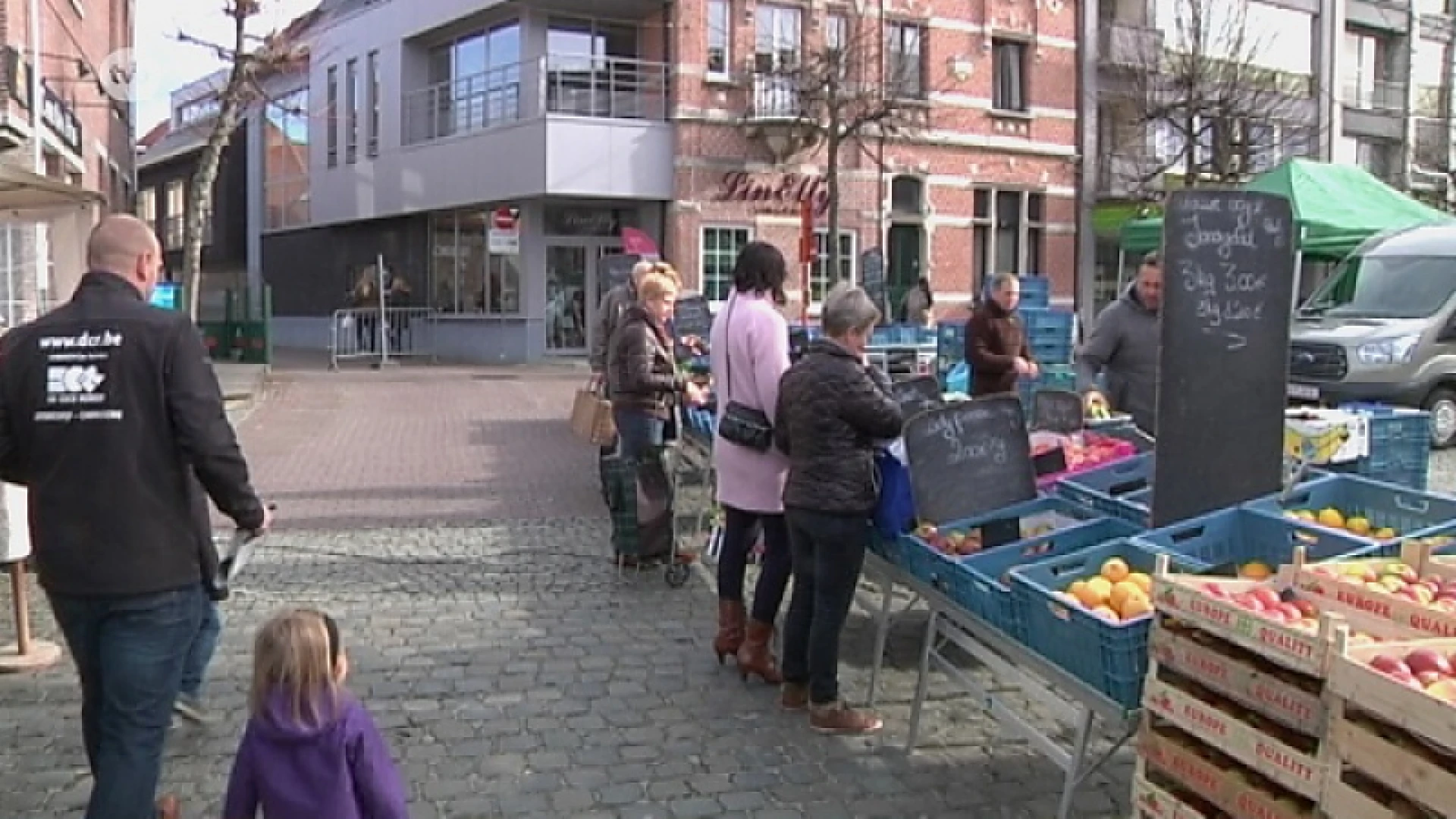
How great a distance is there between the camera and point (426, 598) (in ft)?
23.7

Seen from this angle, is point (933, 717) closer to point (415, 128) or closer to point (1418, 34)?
point (415, 128)

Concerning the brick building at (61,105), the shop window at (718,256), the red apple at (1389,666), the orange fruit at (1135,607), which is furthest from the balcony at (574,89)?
the red apple at (1389,666)

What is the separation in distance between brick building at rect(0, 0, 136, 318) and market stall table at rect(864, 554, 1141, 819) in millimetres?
8108

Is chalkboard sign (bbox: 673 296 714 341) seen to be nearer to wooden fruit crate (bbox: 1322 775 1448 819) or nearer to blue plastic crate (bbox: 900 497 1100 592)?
blue plastic crate (bbox: 900 497 1100 592)

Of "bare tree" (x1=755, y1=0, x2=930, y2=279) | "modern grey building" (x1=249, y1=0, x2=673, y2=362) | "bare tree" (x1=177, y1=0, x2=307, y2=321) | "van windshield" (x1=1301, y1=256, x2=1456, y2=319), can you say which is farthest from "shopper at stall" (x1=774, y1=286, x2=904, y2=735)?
"bare tree" (x1=755, y1=0, x2=930, y2=279)

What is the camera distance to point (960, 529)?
16.7ft

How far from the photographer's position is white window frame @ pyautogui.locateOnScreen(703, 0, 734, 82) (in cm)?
2561

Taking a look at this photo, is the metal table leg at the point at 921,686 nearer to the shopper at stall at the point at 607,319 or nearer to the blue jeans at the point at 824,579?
the blue jeans at the point at 824,579

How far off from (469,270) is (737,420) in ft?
78.4

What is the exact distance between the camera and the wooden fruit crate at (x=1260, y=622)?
325cm

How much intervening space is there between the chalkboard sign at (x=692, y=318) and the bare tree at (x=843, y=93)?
12.2 m

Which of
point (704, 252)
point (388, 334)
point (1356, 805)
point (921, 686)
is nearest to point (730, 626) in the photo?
point (921, 686)

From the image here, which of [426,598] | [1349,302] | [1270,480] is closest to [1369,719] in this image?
[1270,480]

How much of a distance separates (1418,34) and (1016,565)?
41271mm
